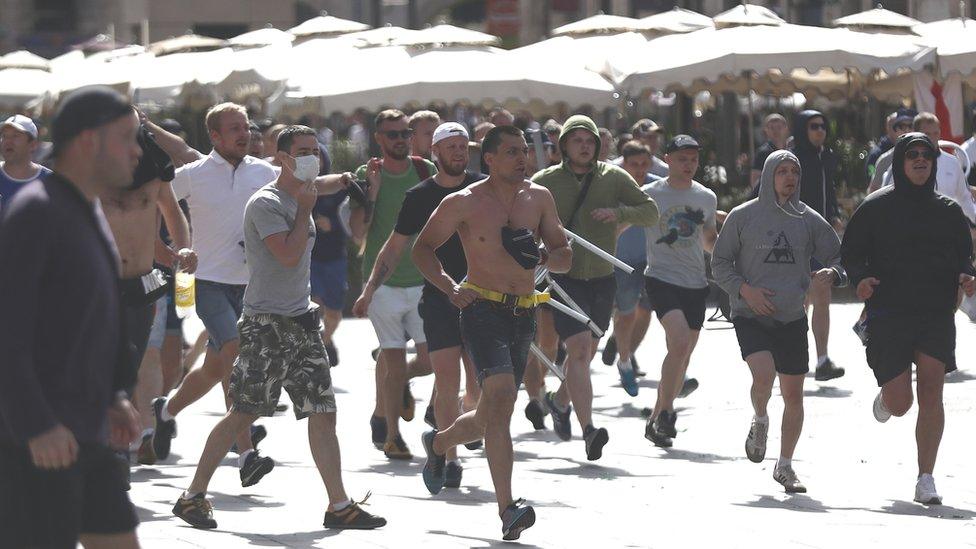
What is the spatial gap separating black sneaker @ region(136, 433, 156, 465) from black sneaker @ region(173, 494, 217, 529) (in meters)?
1.91

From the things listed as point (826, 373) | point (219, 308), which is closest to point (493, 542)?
point (219, 308)

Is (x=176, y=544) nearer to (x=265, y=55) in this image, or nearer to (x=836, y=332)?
(x=836, y=332)

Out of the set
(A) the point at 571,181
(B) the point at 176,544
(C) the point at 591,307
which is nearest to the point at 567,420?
(C) the point at 591,307

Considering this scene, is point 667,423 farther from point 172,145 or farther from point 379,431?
point 172,145

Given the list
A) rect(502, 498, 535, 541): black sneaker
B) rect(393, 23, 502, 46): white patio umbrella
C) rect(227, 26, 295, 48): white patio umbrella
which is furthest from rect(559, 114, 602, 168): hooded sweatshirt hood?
rect(227, 26, 295, 48): white patio umbrella

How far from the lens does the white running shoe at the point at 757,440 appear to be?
938cm

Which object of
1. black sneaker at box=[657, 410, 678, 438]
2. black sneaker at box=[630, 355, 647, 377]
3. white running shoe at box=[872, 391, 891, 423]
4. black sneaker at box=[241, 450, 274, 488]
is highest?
white running shoe at box=[872, 391, 891, 423]

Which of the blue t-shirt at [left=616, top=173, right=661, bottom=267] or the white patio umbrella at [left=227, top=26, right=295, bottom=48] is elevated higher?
the white patio umbrella at [left=227, top=26, right=295, bottom=48]

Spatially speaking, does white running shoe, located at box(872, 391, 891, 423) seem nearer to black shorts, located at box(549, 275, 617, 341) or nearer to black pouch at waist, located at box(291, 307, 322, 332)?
black shorts, located at box(549, 275, 617, 341)

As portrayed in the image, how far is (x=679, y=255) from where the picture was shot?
11.1 m

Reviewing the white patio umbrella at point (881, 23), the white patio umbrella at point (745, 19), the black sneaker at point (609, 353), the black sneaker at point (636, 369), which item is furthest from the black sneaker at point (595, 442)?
the white patio umbrella at point (881, 23)

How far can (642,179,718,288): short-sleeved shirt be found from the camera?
11.1m

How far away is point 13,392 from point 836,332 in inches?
489

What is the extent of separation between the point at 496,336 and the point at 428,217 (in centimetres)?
146
